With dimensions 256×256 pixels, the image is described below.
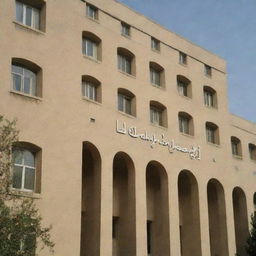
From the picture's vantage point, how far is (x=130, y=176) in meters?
33.8

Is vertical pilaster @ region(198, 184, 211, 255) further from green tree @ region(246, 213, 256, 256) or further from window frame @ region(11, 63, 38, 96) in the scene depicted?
window frame @ region(11, 63, 38, 96)

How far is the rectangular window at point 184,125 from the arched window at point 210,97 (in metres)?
3.50

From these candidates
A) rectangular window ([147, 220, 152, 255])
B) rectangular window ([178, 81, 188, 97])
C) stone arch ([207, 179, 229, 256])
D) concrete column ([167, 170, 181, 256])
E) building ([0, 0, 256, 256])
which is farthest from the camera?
rectangular window ([178, 81, 188, 97])

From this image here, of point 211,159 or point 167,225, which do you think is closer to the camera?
point 167,225

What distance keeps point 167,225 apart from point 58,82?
1217 cm

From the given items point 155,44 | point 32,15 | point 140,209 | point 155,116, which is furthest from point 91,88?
point 155,44

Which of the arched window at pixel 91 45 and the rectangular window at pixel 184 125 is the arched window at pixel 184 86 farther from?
the arched window at pixel 91 45

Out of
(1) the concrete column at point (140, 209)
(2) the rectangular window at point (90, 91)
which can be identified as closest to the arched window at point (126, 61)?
(2) the rectangular window at point (90, 91)

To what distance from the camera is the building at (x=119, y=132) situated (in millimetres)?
28031

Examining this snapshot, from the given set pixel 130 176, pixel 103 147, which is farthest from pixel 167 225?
pixel 103 147

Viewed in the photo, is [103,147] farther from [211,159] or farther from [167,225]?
[211,159]

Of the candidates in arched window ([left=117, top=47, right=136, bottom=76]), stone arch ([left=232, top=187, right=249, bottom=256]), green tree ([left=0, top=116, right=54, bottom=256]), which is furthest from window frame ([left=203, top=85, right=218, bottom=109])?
green tree ([left=0, top=116, right=54, bottom=256])

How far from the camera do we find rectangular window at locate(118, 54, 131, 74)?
36.1 metres

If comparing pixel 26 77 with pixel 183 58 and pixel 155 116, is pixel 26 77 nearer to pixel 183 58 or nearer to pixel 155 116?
pixel 155 116
